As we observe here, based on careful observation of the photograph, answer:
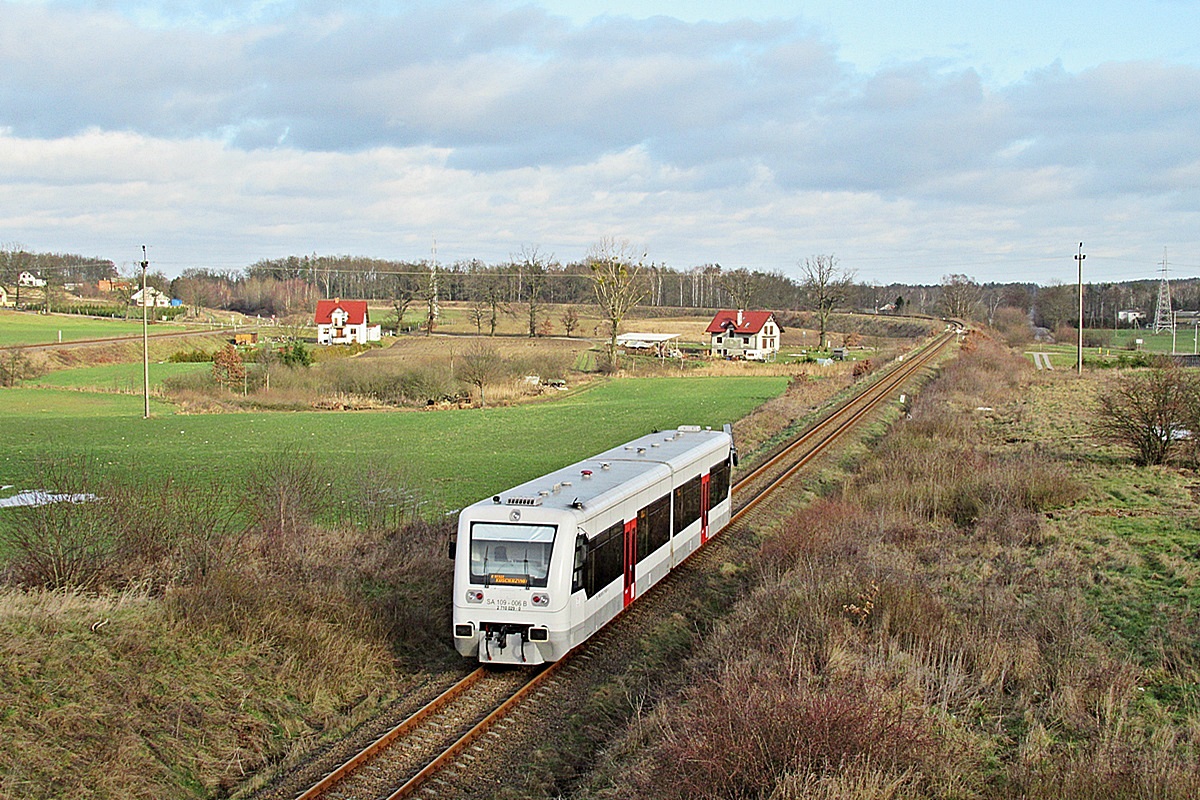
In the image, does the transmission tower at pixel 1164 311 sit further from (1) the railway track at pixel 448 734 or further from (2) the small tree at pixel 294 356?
(1) the railway track at pixel 448 734

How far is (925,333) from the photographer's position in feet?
417

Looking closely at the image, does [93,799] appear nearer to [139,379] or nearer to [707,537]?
[707,537]

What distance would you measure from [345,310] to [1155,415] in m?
99.3

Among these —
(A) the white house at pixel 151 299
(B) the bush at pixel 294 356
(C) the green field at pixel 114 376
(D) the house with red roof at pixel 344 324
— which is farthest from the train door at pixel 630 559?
(A) the white house at pixel 151 299

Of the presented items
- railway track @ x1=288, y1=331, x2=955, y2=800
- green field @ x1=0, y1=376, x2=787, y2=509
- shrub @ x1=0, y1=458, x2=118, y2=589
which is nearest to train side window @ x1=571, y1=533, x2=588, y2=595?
railway track @ x1=288, y1=331, x2=955, y2=800

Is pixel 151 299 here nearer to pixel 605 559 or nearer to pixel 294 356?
pixel 294 356

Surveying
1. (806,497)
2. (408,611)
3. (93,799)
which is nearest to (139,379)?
(806,497)

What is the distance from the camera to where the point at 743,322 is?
108125 millimetres

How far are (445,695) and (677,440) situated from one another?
33.1 ft

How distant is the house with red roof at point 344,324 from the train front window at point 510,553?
10025 cm

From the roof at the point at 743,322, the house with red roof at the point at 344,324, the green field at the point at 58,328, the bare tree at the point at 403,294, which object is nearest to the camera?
the green field at the point at 58,328

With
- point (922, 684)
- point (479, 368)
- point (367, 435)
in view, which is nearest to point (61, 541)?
point (922, 684)

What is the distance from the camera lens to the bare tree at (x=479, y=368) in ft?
223

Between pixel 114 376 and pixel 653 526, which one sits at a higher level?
pixel 653 526
